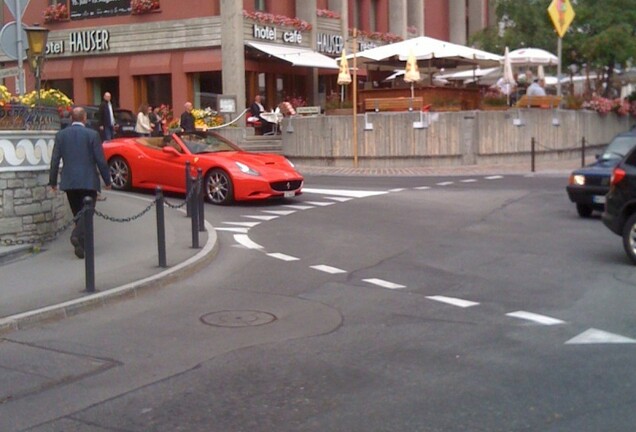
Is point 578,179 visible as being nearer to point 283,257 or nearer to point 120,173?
point 283,257

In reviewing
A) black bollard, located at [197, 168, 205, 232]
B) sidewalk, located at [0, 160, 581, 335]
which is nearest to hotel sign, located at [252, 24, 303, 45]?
sidewalk, located at [0, 160, 581, 335]

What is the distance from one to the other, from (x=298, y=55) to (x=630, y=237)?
80.9 ft

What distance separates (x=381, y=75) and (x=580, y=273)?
110ft

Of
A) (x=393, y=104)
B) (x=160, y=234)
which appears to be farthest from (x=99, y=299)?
(x=393, y=104)

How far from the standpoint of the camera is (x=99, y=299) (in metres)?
9.33

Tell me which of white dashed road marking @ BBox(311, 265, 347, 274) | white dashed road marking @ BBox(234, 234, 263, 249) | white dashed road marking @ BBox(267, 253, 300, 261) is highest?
white dashed road marking @ BBox(234, 234, 263, 249)

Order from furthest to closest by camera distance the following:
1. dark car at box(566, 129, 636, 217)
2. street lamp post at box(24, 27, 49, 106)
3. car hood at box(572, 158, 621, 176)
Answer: car hood at box(572, 158, 621, 176), dark car at box(566, 129, 636, 217), street lamp post at box(24, 27, 49, 106)

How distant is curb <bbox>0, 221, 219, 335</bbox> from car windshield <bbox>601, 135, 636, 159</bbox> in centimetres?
814

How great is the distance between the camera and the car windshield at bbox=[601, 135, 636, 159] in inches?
653

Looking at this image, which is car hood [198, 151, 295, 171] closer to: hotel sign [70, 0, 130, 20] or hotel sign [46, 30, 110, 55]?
hotel sign [70, 0, 130, 20]

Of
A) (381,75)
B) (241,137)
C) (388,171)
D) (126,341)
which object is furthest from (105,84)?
(126,341)

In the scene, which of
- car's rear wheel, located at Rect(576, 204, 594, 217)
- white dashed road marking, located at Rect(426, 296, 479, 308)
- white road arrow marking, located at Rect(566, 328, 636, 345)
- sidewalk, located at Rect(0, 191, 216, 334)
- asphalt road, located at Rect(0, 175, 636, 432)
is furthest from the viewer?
car's rear wheel, located at Rect(576, 204, 594, 217)

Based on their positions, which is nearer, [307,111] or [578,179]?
[578,179]

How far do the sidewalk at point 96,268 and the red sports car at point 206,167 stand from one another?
2.42 m
